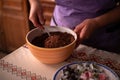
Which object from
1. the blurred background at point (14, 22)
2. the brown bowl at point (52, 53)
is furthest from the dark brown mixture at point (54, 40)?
the blurred background at point (14, 22)

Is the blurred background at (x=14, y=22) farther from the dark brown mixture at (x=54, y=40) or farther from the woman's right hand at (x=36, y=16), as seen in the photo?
the dark brown mixture at (x=54, y=40)

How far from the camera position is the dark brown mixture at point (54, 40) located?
0.79 meters

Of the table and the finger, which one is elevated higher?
the finger

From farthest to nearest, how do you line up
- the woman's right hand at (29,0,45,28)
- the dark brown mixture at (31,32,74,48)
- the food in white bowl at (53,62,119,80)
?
the woman's right hand at (29,0,45,28), the dark brown mixture at (31,32,74,48), the food in white bowl at (53,62,119,80)

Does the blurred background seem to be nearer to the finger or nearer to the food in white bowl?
the finger

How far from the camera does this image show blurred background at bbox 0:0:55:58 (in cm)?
200

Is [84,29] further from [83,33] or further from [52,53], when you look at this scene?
[52,53]

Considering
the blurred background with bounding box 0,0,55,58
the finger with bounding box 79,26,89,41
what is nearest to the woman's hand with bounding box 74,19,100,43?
the finger with bounding box 79,26,89,41

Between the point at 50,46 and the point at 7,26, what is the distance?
5.04 feet

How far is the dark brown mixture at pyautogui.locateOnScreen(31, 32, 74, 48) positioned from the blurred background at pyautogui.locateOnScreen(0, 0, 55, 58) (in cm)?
100

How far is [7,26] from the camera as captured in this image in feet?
7.34

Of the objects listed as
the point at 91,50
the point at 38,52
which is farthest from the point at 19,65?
the point at 91,50

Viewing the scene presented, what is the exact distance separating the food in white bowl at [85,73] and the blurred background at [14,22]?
118 centimetres

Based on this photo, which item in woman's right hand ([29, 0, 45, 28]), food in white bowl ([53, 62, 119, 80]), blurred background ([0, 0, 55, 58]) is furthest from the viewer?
blurred background ([0, 0, 55, 58])
